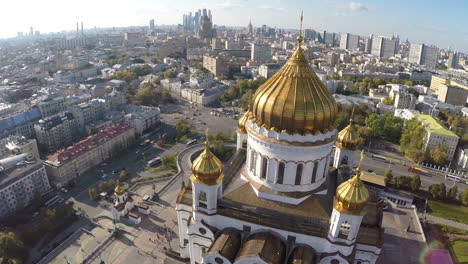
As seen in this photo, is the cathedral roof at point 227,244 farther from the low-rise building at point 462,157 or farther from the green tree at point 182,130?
the low-rise building at point 462,157

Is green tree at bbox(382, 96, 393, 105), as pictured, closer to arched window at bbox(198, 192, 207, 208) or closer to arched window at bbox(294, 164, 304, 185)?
arched window at bbox(294, 164, 304, 185)

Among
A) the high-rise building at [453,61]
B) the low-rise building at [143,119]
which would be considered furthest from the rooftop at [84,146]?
the high-rise building at [453,61]

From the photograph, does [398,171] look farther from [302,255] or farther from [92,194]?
[92,194]

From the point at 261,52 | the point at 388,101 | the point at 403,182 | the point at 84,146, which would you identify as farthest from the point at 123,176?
the point at 261,52

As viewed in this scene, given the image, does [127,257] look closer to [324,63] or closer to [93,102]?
[93,102]

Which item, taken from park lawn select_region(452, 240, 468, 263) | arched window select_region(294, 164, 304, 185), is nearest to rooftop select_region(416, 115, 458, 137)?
park lawn select_region(452, 240, 468, 263)

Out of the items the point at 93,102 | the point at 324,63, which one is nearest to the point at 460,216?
the point at 93,102
